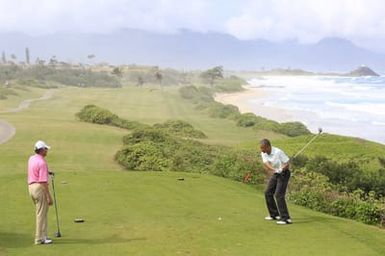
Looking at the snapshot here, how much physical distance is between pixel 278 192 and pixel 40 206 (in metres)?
5.48

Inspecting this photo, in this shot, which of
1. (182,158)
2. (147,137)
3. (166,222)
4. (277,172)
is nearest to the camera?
(277,172)

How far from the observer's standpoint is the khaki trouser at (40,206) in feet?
39.3

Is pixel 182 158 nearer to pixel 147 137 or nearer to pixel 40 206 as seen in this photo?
pixel 147 137

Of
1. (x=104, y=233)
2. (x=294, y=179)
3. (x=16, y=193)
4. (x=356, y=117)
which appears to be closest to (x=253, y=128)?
(x=356, y=117)

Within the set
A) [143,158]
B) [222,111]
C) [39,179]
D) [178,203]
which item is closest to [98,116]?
[143,158]

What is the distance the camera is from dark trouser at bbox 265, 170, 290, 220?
46.1ft

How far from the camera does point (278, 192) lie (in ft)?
46.2

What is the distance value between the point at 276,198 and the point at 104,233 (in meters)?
4.10

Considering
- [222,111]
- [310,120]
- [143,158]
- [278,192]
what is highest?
[278,192]

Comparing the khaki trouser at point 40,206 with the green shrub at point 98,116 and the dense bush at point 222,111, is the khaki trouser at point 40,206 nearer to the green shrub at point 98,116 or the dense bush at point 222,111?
the green shrub at point 98,116

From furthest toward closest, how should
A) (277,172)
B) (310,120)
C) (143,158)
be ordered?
(310,120) < (143,158) < (277,172)

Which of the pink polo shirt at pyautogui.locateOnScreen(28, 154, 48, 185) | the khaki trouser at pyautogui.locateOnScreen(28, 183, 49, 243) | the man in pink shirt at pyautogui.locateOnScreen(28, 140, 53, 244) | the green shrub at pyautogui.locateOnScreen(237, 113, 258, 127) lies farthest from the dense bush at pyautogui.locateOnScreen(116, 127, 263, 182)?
the green shrub at pyautogui.locateOnScreen(237, 113, 258, 127)

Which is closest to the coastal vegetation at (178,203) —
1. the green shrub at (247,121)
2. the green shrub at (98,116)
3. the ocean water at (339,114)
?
the green shrub at (98,116)

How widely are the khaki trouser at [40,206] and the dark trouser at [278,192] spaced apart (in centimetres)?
529
